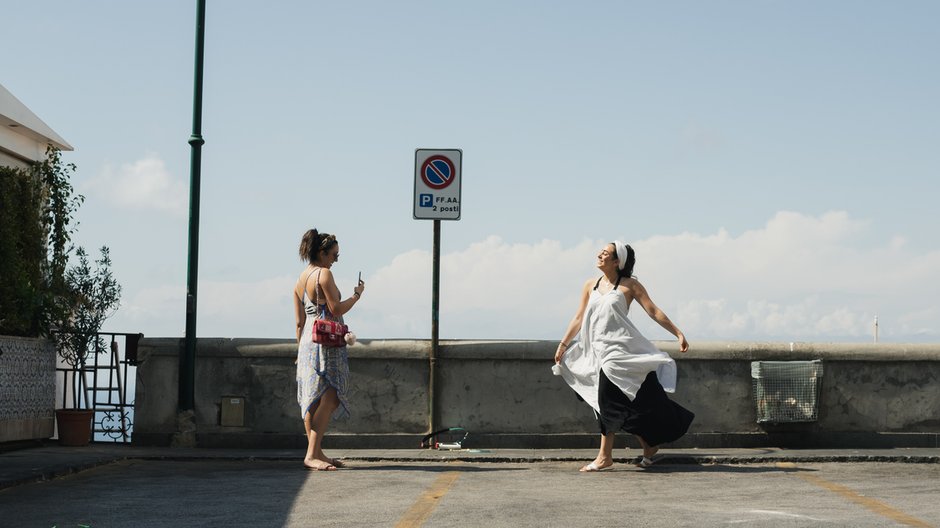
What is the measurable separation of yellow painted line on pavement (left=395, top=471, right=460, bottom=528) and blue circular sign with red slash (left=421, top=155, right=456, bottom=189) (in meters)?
3.36

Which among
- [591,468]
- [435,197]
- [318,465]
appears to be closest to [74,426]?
[318,465]

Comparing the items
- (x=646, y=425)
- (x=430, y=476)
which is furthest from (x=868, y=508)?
(x=430, y=476)

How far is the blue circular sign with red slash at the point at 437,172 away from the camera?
38.8 feet

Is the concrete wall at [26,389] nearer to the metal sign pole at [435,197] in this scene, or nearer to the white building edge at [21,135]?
the white building edge at [21,135]

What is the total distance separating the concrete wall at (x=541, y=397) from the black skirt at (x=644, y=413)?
5.43 ft

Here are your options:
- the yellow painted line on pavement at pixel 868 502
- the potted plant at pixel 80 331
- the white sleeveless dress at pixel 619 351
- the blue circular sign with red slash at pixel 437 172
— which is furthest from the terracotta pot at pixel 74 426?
the yellow painted line on pavement at pixel 868 502

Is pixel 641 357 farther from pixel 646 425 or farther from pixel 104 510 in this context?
pixel 104 510

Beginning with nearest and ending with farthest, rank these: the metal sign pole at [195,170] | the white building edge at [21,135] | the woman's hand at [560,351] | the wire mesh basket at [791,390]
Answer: the woman's hand at [560,351]
the wire mesh basket at [791,390]
the metal sign pole at [195,170]
the white building edge at [21,135]

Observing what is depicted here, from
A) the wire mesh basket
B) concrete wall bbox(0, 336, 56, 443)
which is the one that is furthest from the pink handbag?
the wire mesh basket

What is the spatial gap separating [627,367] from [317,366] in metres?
2.52

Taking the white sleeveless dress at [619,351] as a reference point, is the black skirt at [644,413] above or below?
below

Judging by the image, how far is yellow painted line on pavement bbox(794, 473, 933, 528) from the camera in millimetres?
6588

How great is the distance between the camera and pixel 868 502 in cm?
753

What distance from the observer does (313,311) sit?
32.2 ft
